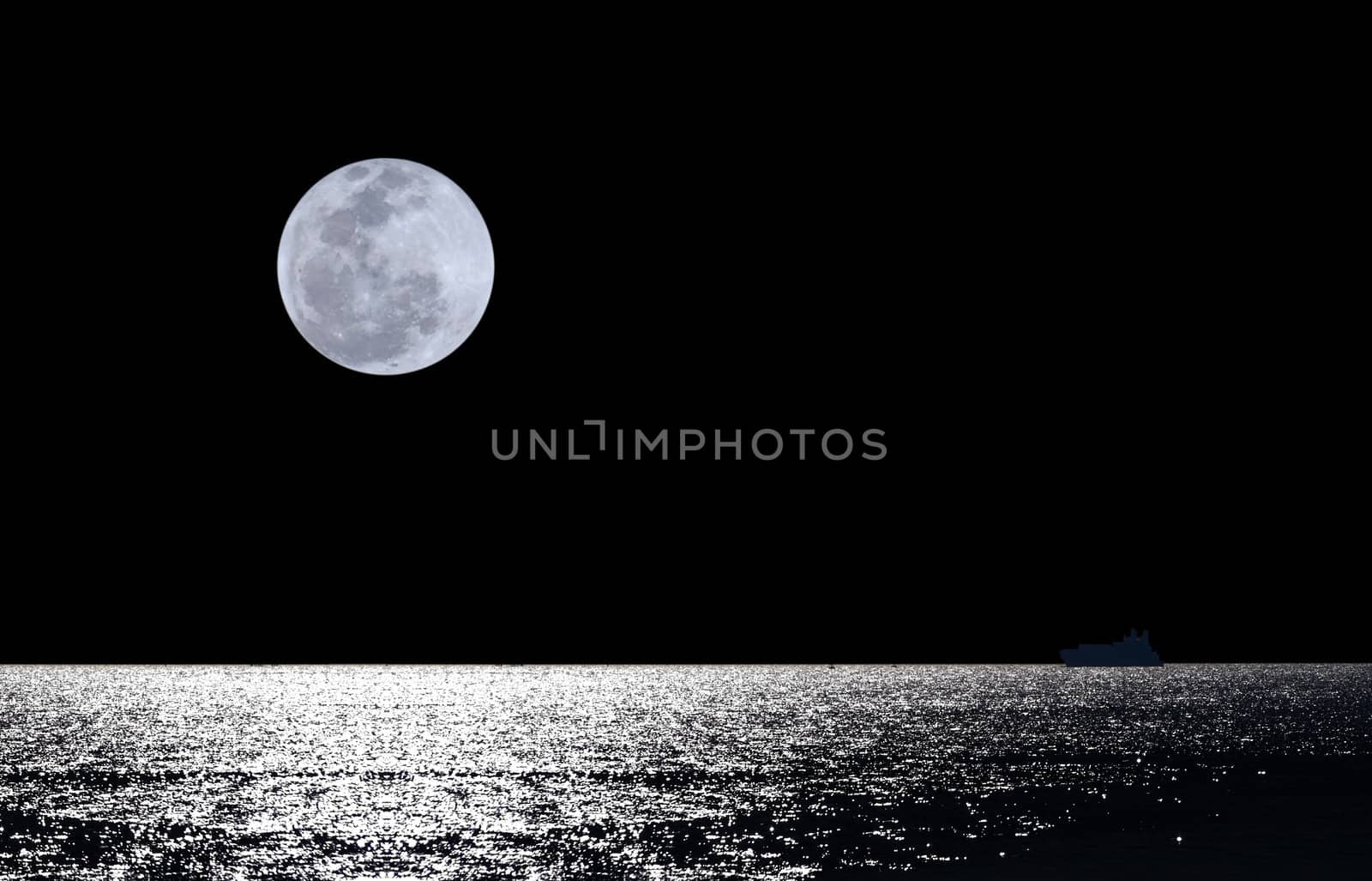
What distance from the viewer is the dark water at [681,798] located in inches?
1754

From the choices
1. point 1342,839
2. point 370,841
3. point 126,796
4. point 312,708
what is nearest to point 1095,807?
point 1342,839

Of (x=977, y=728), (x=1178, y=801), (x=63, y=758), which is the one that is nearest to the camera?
(x=1178, y=801)

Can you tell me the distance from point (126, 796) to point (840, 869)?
1450 inches

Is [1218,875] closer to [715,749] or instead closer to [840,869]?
[840,869]

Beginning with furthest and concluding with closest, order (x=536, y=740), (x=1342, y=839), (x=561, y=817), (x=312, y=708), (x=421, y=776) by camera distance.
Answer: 1. (x=312, y=708)
2. (x=536, y=740)
3. (x=421, y=776)
4. (x=561, y=817)
5. (x=1342, y=839)

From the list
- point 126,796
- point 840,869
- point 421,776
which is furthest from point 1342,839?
point 126,796

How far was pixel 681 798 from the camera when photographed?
61.7 meters

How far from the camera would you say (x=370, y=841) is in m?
49.0

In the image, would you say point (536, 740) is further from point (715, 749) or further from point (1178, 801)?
point (1178, 801)

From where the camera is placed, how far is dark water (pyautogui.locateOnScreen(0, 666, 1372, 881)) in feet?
146

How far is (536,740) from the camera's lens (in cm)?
10119

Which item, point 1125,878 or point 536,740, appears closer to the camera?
point 1125,878

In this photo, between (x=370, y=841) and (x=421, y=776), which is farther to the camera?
(x=421, y=776)

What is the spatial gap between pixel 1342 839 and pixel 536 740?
6351cm
